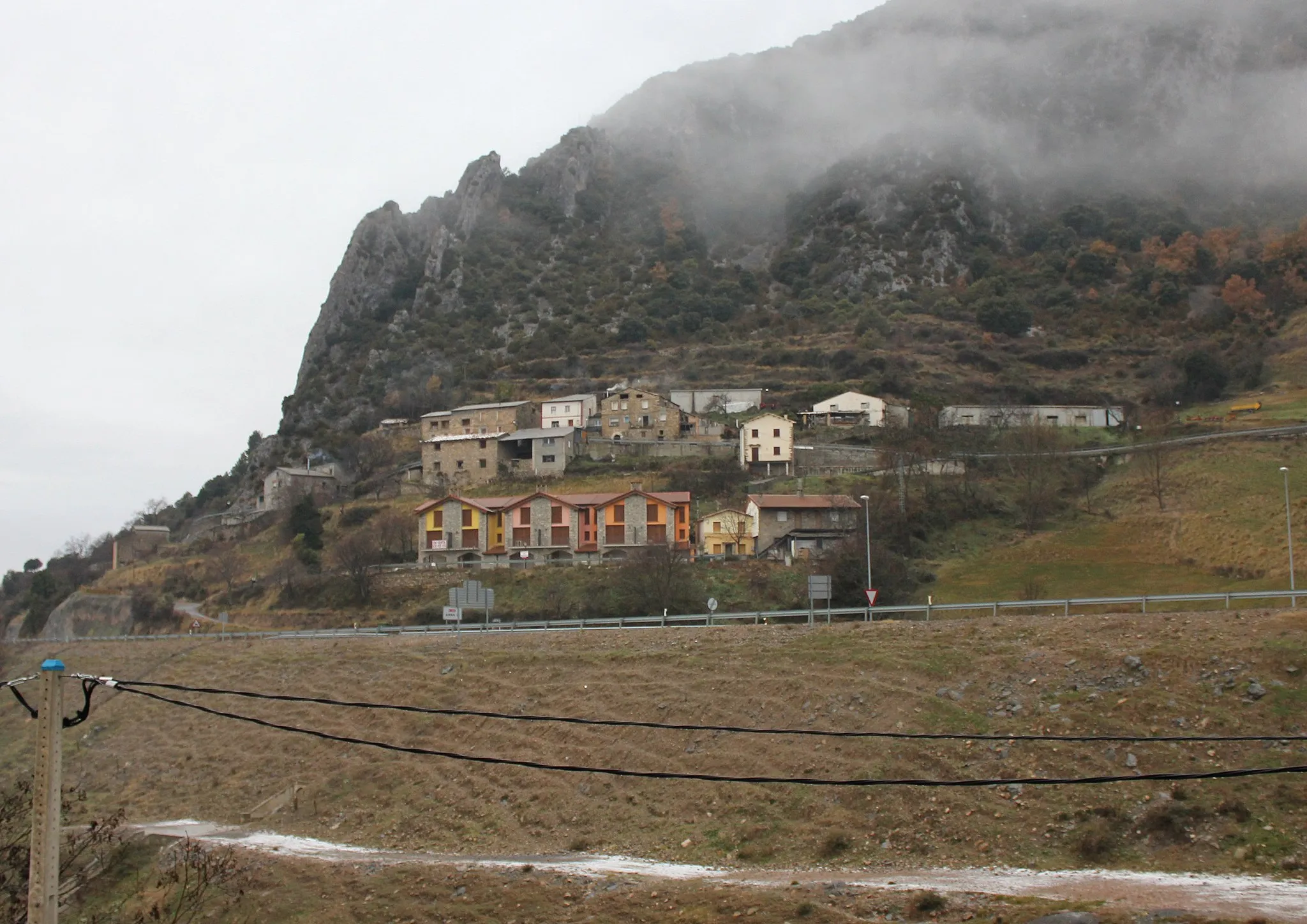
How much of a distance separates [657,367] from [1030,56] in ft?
355

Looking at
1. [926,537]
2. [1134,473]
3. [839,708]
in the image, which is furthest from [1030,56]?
[839,708]

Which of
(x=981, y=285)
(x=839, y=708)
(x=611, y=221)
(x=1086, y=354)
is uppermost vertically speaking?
Result: (x=611, y=221)

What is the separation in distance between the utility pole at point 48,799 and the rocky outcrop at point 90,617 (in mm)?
66918

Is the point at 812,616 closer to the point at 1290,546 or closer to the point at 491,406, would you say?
the point at 1290,546

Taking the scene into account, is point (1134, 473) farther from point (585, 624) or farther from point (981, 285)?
point (981, 285)

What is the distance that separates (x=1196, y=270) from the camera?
398 ft

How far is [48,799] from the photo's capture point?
1041cm

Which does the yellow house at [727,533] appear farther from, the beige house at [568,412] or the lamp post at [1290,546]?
the beige house at [568,412]

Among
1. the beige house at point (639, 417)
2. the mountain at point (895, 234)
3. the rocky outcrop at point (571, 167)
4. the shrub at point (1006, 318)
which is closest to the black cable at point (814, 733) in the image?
the beige house at point (639, 417)

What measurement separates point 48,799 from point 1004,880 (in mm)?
13887

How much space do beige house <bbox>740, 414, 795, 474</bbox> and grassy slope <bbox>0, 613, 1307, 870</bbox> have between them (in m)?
41.3

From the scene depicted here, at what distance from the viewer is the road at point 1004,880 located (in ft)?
49.5

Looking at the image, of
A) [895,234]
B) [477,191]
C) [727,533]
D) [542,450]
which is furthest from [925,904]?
[477,191]

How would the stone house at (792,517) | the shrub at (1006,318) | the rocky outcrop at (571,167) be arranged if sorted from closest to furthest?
1. the stone house at (792,517)
2. the shrub at (1006,318)
3. the rocky outcrop at (571,167)
